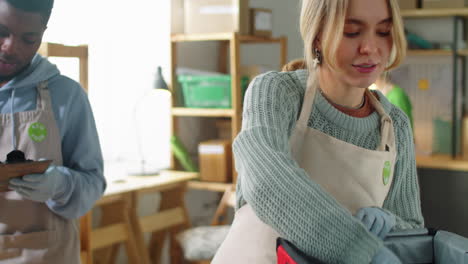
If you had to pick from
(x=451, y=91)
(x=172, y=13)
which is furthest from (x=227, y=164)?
(x=451, y=91)

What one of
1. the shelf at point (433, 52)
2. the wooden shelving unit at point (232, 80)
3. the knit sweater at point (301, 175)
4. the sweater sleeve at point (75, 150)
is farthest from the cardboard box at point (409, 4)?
the knit sweater at point (301, 175)

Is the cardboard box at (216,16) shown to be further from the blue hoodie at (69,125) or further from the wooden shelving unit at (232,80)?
the blue hoodie at (69,125)

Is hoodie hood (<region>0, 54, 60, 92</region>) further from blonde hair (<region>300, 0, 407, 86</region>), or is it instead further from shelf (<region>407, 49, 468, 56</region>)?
shelf (<region>407, 49, 468, 56</region>)

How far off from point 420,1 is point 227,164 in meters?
2.08

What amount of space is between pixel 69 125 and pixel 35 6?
344mm

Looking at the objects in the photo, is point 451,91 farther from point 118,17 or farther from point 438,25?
point 118,17

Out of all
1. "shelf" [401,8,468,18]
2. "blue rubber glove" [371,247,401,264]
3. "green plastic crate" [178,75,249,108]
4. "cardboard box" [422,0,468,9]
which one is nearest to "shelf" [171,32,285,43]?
"green plastic crate" [178,75,249,108]

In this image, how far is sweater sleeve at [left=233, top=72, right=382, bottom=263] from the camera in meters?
0.86

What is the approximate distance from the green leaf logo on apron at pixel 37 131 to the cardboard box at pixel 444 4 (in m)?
3.61

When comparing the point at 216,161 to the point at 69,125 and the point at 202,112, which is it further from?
the point at 69,125

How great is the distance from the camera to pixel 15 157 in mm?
Answer: 1497

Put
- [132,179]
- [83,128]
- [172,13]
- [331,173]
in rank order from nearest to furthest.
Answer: [331,173] → [83,128] → [132,179] → [172,13]

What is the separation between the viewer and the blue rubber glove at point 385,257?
2.74 feet

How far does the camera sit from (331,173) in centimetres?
116
